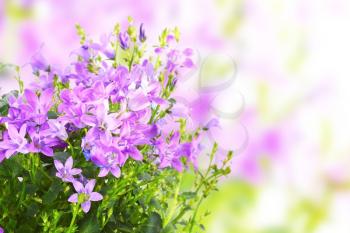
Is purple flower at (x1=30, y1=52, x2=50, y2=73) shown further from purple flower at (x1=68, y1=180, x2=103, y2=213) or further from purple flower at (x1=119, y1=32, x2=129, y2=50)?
purple flower at (x1=68, y1=180, x2=103, y2=213)

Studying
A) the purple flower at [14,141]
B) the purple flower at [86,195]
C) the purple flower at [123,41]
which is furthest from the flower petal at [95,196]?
the purple flower at [123,41]

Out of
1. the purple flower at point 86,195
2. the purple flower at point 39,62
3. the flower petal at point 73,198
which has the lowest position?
the flower petal at point 73,198

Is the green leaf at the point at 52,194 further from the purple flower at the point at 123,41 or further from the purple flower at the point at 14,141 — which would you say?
the purple flower at the point at 123,41

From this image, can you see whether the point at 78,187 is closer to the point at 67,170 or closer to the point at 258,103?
the point at 67,170

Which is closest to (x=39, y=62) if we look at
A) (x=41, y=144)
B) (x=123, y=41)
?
(x=123, y=41)

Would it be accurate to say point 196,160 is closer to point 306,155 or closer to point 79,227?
point 79,227

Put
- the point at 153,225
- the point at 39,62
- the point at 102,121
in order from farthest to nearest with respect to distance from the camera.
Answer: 1. the point at 39,62
2. the point at 153,225
3. the point at 102,121

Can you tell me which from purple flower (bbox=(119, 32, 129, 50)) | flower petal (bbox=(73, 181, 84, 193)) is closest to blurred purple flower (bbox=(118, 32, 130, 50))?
purple flower (bbox=(119, 32, 129, 50))
